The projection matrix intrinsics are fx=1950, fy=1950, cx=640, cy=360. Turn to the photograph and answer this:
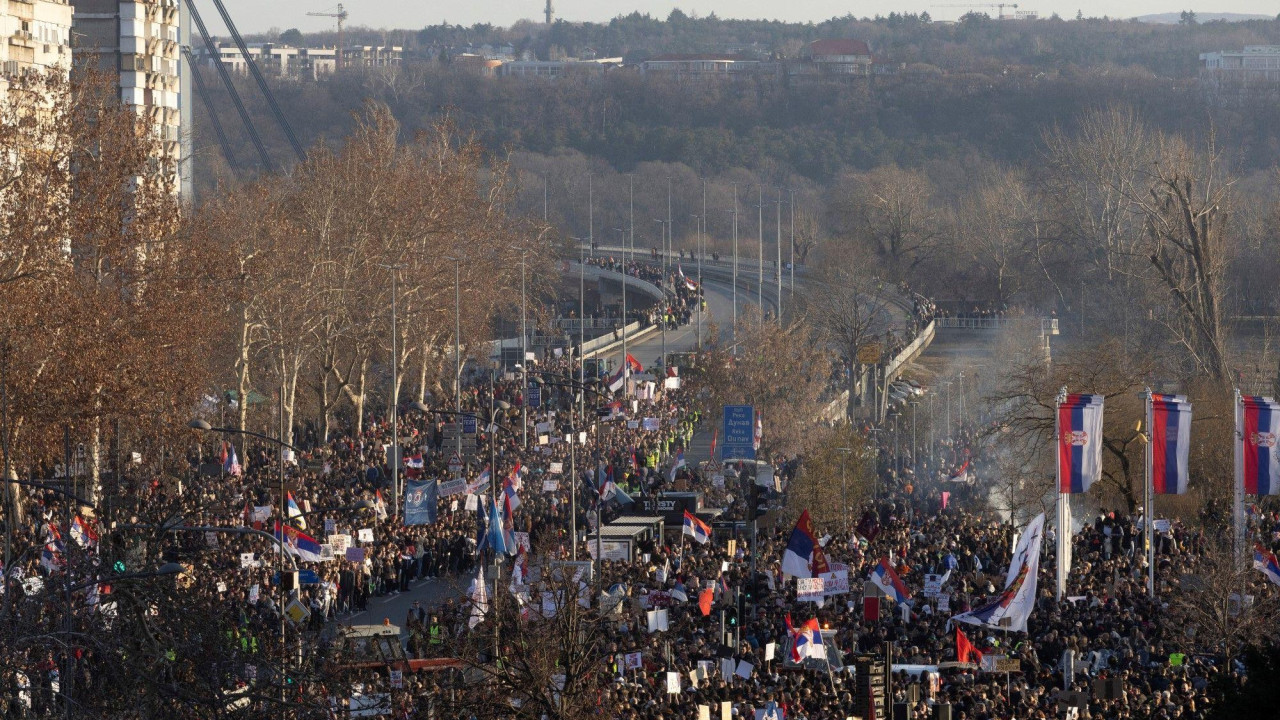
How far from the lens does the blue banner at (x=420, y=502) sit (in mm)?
39719

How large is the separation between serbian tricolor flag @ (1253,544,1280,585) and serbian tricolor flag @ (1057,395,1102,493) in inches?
167

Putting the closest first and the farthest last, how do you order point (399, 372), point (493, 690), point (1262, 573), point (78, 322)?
point (493, 690)
point (1262, 573)
point (78, 322)
point (399, 372)

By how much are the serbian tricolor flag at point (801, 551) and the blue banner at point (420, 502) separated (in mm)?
10000

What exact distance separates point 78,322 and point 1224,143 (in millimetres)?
157691

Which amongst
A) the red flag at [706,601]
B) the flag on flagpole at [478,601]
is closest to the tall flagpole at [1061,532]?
the red flag at [706,601]

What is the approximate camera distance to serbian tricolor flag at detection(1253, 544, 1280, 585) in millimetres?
30984

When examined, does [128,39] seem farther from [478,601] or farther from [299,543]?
[478,601]

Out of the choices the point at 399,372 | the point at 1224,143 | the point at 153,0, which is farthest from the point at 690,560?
the point at 1224,143

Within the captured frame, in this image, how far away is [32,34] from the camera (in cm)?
7588

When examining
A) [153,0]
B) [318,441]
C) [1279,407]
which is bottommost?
[318,441]

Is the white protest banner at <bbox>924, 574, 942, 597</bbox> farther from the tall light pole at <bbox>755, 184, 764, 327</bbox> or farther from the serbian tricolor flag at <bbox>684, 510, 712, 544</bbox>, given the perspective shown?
the tall light pole at <bbox>755, 184, 764, 327</bbox>

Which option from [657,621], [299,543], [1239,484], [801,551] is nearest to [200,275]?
[299,543]

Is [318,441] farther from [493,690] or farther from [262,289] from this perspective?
[493,690]

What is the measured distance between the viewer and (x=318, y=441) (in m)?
63.8
